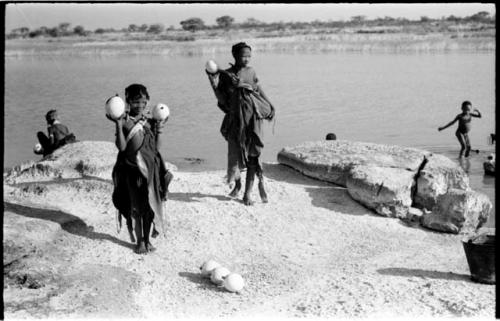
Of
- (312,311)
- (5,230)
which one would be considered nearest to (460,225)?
(312,311)

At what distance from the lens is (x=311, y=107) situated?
16.6 m

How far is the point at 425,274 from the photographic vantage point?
5.94m

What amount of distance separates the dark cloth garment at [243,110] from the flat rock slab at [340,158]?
1295 mm

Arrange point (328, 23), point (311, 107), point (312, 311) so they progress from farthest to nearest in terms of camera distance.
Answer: point (328, 23) → point (311, 107) → point (312, 311)

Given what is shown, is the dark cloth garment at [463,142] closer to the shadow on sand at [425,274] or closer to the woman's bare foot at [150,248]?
the shadow on sand at [425,274]

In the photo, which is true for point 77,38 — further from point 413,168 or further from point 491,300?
point 491,300

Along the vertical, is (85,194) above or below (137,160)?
below

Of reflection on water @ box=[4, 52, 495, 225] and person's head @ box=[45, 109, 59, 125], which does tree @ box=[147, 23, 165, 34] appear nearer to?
reflection on water @ box=[4, 52, 495, 225]

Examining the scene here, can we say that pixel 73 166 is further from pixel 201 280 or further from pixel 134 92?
pixel 201 280

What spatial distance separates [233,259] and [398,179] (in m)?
2.38

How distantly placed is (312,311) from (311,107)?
11.6 meters

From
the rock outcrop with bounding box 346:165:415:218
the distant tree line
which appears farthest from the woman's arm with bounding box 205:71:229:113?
the distant tree line

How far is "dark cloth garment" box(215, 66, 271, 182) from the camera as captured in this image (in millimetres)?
7371

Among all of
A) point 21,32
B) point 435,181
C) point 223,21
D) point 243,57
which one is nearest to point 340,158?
point 435,181
